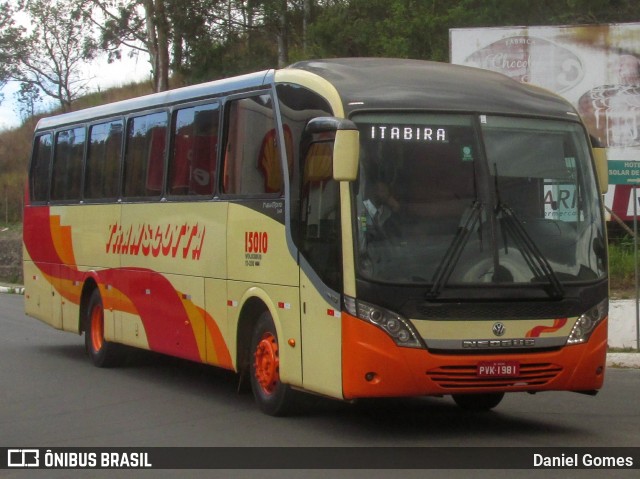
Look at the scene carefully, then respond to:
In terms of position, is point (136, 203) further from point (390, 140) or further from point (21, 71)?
point (21, 71)

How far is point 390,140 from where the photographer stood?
10.2 metres

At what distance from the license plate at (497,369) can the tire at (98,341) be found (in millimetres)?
7474

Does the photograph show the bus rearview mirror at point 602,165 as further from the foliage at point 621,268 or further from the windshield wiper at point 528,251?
the foliage at point 621,268

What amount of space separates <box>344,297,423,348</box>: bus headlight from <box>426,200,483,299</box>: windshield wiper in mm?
308

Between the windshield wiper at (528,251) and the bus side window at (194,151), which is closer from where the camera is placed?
the windshield wiper at (528,251)

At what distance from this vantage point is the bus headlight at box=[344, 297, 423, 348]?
980cm

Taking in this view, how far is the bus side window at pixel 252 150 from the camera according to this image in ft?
37.6

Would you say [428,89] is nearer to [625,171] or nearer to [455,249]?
[455,249]

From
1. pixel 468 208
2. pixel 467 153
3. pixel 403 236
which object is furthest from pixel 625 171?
pixel 403 236

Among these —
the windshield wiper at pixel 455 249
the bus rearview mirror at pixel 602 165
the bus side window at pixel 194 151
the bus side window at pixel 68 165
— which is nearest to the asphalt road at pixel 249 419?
the windshield wiper at pixel 455 249

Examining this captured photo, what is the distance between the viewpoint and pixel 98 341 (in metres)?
16.5

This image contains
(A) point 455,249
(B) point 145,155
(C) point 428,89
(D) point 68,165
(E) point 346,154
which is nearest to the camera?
(E) point 346,154

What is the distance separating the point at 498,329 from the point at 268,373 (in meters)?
2.53

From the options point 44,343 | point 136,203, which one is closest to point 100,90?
point 44,343
